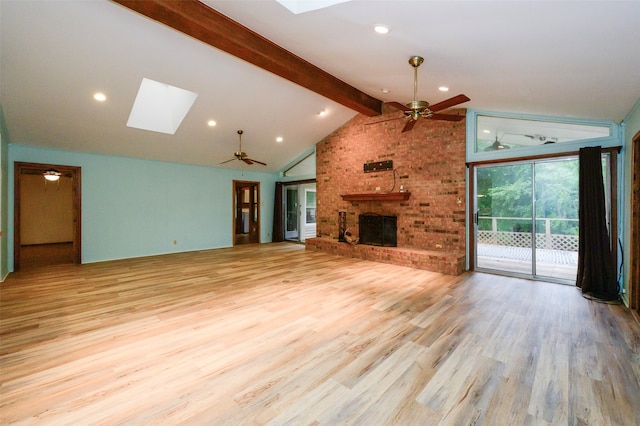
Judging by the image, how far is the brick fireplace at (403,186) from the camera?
18.2 ft

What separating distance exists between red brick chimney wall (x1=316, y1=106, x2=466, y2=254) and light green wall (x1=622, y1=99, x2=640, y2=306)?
2.12m

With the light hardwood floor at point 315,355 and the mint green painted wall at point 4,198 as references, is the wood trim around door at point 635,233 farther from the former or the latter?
the mint green painted wall at point 4,198

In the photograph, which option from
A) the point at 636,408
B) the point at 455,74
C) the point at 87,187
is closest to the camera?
the point at 636,408

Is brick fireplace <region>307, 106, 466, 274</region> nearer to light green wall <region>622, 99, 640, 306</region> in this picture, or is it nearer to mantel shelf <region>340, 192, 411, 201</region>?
mantel shelf <region>340, 192, 411, 201</region>

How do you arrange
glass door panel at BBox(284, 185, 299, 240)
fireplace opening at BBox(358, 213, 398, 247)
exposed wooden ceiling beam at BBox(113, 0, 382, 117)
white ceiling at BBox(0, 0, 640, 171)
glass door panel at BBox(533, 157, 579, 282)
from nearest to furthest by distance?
white ceiling at BBox(0, 0, 640, 171), exposed wooden ceiling beam at BBox(113, 0, 382, 117), glass door panel at BBox(533, 157, 579, 282), fireplace opening at BBox(358, 213, 398, 247), glass door panel at BBox(284, 185, 299, 240)

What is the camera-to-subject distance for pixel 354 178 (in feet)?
24.0

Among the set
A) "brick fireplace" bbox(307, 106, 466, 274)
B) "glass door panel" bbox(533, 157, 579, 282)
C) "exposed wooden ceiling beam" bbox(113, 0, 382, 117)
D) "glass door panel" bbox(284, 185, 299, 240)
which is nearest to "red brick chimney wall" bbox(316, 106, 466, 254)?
"brick fireplace" bbox(307, 106, 466, 274)

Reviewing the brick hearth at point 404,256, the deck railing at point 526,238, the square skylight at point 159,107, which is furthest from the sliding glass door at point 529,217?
the square skylight at point 159,107

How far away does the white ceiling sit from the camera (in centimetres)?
240

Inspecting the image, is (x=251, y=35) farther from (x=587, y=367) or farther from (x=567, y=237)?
(x=567, y=237)

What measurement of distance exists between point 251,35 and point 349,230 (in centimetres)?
496

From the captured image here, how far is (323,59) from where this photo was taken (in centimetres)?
413

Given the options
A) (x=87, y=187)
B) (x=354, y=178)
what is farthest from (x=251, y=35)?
(x=87, y=187)

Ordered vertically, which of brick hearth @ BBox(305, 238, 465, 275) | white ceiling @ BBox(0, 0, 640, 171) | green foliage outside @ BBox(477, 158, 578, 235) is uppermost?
white ceiling @ BBox(0, 0, 640, 171)
